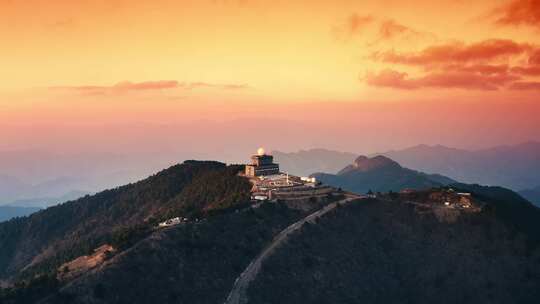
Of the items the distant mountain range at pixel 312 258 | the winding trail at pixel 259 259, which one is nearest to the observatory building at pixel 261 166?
the distant mountain range at pixel 312 258

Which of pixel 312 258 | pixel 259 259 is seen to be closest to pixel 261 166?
pixel 312 258

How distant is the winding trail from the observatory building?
1435 inches

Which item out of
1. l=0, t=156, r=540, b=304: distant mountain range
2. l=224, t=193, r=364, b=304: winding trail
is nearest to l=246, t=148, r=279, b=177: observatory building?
l=0, t=156, r=540, b=304: distant mountain range

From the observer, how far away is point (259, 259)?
134375 millimetres

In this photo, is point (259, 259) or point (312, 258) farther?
point (312, 258)

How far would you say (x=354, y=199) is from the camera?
168m

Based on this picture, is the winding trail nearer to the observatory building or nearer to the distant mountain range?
the distant mountain range

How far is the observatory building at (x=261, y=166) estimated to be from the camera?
191212 millimetres

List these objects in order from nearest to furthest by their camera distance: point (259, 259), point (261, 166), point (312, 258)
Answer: point (259, 259)
point (312, 258)
point (261, 166)

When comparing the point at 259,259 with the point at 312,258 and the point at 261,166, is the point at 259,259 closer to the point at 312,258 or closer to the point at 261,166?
the point at 312,258

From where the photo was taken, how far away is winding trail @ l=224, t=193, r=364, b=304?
396 feet

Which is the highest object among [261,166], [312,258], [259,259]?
[261,166]

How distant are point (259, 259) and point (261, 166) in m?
62.5

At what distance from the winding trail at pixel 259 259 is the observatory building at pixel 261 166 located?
120 feet
